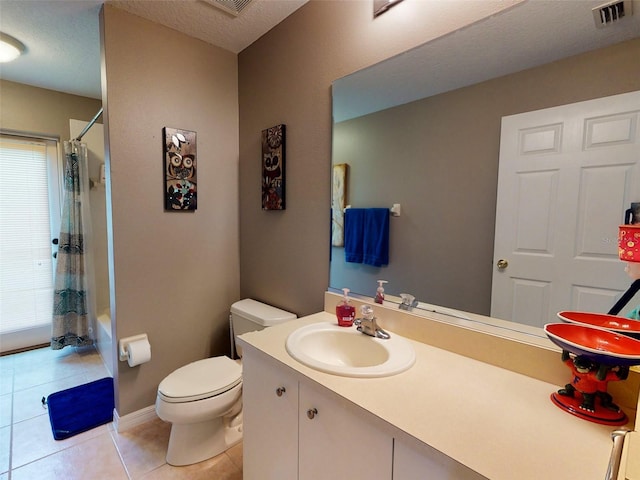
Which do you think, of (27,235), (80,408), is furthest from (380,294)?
(27,235)

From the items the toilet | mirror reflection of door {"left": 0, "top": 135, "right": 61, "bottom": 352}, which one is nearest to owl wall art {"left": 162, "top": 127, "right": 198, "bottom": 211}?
the toilet

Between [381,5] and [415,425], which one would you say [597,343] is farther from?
[381,5]

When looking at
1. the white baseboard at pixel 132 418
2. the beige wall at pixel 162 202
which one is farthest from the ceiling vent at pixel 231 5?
the white baseboard at pixel 132 418

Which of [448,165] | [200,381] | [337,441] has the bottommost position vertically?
[200,381]

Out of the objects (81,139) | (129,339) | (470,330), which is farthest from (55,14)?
(470,330)

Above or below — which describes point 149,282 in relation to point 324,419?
above

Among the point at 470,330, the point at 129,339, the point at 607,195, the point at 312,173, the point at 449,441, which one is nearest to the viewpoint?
the point at 449,441

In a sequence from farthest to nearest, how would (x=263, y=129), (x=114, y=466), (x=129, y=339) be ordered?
(x=263, y=129) → (x=129, y=339) → (x=114, y=466)

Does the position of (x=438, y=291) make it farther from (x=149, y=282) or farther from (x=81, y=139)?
(x=81, y=139)

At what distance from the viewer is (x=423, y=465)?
70 centimetres

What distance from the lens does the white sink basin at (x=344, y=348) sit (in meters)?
1.07

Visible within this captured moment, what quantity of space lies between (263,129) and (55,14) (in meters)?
1.33

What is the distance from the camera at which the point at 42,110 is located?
2826 millimetres

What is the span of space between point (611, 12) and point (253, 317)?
1.97 m
